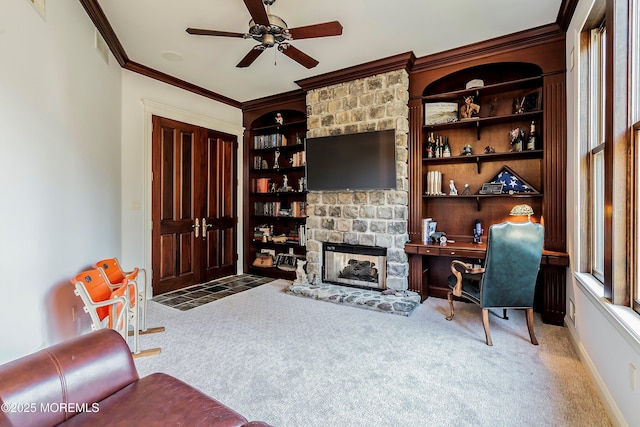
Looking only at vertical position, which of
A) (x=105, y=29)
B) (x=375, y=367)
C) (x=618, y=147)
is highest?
(x=105, y=29)

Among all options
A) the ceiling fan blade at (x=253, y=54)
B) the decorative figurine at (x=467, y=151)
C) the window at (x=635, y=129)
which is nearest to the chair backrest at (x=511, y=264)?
the window at (x=635, y=129)

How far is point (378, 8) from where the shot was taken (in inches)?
110

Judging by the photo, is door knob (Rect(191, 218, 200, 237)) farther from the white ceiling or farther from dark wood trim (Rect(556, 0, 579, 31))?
dark wood trim (Rect(556, 0, 579, 31))

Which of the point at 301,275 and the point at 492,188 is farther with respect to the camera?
the point at 301,275

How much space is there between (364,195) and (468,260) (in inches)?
59.3

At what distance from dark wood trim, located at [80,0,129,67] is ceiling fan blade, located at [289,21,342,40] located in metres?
1.71

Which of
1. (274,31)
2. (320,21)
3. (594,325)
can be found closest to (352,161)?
(320,21)

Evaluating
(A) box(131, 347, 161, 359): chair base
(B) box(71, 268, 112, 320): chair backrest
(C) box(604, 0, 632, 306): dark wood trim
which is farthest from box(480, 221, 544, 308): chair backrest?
(B) box(71, 268, 112, 320): chair backrest

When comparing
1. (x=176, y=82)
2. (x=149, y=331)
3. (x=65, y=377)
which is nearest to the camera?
(x=65, y=377)

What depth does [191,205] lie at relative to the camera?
459 cm

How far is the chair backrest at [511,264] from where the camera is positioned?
8.55ft

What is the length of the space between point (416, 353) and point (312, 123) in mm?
3205

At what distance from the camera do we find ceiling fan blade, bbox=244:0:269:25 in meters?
2.19

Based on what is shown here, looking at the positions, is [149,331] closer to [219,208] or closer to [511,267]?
[219,208]
